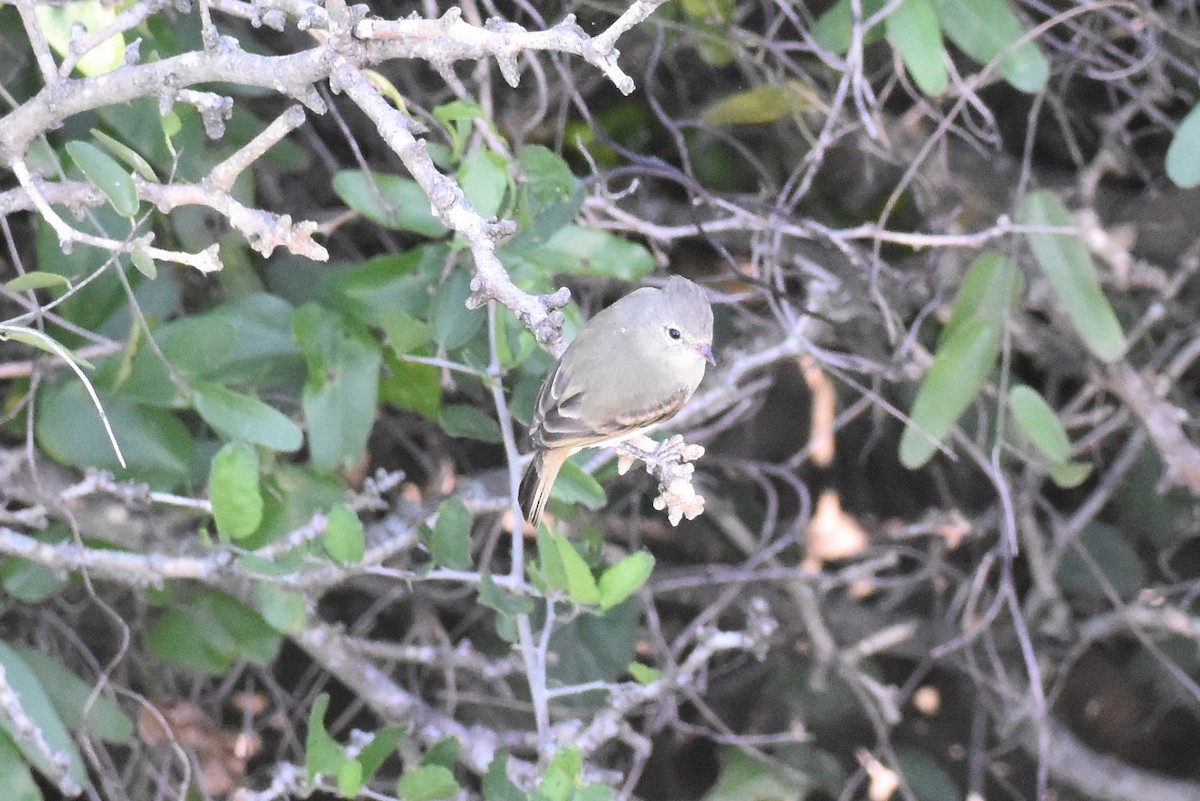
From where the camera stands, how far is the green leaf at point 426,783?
84.0 inches

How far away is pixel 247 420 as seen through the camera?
2.30m

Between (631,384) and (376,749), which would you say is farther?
(631,384)

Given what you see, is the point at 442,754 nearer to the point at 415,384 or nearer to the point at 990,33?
the point at 415,384

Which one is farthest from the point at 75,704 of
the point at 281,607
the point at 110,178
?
the point at 110,178

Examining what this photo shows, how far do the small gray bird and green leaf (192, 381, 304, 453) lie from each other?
1.44ft

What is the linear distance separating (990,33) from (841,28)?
302mm

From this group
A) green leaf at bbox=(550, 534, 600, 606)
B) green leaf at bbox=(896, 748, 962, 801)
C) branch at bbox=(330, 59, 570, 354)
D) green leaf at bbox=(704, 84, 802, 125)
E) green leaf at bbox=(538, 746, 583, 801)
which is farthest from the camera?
green leaf at bbox=(896, 748, 962, 801)

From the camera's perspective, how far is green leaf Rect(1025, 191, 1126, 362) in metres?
2.63

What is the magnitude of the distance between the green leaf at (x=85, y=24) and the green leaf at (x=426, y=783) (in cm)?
132

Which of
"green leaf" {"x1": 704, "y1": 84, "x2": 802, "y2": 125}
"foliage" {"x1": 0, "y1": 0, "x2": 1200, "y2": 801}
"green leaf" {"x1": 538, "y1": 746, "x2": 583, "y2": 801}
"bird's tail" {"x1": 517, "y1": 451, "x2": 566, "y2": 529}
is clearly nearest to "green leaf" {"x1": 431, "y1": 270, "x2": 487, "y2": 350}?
"foliage" {"x1": 0, "y1": 0, "x2": 1200, "y2": 801}

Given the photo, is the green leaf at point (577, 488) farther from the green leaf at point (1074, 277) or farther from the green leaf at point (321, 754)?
the green leaf at point (1074, 277)

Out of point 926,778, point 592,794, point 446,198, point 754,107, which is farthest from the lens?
point 926,778

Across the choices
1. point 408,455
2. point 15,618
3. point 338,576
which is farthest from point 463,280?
point 15,618

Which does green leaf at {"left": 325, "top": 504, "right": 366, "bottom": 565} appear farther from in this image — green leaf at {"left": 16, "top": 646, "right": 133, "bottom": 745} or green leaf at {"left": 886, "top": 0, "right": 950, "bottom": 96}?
green leaf at {"left": 886, "top": 0, "right": 950, "bottom": 96}
